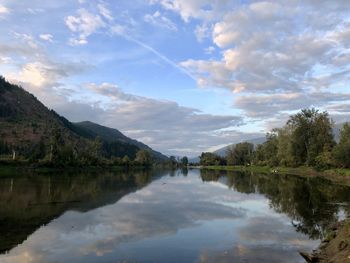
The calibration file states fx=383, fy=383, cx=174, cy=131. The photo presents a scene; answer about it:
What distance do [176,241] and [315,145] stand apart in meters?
103

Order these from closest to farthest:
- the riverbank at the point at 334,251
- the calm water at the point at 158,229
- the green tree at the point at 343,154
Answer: the riverbank at the point at 334,251
the calm water at the point at 158,229
the green tree at the point at 343,154

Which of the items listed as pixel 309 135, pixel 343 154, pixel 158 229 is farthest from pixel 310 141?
pixel 158 229

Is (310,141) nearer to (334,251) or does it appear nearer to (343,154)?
(343,154)

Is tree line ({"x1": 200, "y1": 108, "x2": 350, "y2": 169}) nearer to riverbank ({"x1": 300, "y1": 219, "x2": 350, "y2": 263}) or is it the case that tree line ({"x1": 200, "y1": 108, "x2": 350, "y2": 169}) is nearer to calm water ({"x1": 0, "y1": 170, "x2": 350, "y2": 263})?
calm water ({"x1": 0, "y1": 170, "x2": 350, "y2": 263})

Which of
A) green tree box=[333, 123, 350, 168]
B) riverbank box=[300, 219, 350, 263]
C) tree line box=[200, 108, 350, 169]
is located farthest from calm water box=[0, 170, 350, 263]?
tree line box=[200, 108, 350, 169]

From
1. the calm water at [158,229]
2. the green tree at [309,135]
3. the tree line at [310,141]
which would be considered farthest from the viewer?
the green tree at [309,135]

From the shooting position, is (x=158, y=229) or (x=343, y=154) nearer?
(x=158, y=229)

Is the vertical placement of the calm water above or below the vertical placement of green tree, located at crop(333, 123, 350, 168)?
below

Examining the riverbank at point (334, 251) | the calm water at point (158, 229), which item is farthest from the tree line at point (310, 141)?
the riverbank at point (334, 251)

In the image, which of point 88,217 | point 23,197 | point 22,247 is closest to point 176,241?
point 22,247

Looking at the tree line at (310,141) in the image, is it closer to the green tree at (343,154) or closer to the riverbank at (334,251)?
the green tree at (343,154)

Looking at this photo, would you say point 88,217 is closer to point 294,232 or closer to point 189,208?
point 189,208

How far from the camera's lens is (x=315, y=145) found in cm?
11894

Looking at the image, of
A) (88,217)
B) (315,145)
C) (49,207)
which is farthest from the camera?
(315,145)
